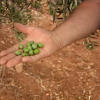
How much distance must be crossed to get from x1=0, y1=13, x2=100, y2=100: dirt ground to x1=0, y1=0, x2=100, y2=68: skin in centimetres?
219

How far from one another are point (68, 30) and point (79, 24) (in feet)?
0.64

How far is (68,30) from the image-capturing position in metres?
2.80

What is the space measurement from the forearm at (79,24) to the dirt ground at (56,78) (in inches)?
86.2

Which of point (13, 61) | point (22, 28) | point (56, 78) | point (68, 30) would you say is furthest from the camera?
point (56, 78)

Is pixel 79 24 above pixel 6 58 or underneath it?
above

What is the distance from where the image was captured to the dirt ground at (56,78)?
4.68 m

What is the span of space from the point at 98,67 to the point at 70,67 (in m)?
0.75

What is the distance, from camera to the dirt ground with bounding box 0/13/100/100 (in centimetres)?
468

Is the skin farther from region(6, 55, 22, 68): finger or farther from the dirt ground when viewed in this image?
the dirt ground

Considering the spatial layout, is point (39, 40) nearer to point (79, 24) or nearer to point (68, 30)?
point (68, 30)

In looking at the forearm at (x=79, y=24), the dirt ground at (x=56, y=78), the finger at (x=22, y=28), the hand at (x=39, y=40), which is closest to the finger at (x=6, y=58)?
the hand at (x=39, y=40)

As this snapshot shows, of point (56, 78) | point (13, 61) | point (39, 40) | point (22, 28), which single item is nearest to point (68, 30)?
point (39, 40)

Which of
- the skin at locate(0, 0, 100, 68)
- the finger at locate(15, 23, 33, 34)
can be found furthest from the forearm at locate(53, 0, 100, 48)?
the finger at locate(15, 23, 33, 34)

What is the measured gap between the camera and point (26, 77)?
195 inches
